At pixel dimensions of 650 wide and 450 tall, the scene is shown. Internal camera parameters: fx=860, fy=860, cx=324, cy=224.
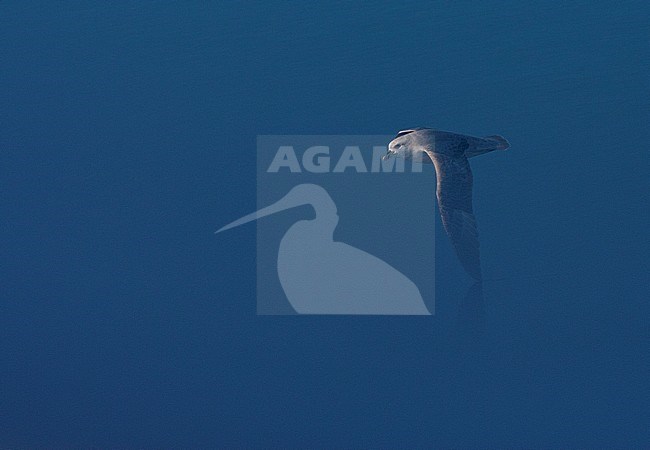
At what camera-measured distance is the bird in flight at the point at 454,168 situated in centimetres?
660

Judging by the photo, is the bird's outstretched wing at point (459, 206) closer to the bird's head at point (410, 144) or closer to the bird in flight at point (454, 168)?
the bird in flight at point (454, 168)

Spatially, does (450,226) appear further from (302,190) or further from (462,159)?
(302,190)

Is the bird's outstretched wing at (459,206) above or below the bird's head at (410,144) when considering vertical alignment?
below

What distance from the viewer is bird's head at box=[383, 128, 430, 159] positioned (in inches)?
282

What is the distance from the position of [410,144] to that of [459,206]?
78 cm

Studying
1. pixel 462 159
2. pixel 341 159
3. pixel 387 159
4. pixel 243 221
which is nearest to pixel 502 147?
pixel 462 159

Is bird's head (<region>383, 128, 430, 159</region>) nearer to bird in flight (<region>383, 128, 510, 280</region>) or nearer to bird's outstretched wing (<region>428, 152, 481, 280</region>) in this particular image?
bird in flight (<region>383, 128, 510, 280</region>)

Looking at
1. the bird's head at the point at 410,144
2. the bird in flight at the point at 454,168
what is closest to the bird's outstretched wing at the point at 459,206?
the bird in flight at the point at 454,168

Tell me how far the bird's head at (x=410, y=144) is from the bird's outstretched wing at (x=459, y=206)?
0.52 ft

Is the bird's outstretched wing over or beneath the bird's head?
beneath

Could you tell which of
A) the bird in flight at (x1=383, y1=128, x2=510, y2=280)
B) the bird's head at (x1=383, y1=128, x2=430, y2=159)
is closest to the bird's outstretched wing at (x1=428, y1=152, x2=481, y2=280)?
the bird in flight at (x1=383, y1=128, x2=510, y2=280)

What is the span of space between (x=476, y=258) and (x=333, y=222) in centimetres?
197

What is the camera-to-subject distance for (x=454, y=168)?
696 cm

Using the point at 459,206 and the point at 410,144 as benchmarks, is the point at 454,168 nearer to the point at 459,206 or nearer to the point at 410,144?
the point at 459,206
